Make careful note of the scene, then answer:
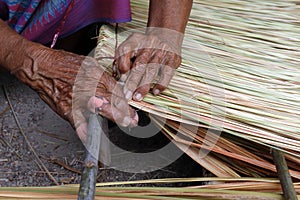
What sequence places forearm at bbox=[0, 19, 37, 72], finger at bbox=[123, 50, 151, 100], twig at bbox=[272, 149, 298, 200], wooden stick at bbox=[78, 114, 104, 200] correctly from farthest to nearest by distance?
forearm at bbox=[0, 19, 37, 72], finger at bbox=[123, 50, 151, 100], twig at bbox=[272, 149, 298, 200], wooden stick at bbox=[78, 114, 104, 200]

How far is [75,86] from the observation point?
1.34 m

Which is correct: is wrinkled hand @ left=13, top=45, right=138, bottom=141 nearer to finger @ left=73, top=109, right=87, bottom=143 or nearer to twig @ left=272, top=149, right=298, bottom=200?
finger @ left=73, top=109, right=87, bottom=143

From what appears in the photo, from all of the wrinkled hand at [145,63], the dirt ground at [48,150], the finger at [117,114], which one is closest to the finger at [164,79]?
the wrinkled hand at [145,63]

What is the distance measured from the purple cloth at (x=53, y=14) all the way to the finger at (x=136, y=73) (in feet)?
1.13

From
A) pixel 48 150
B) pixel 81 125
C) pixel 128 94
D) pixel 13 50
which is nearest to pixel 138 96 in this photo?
pixel 128 94

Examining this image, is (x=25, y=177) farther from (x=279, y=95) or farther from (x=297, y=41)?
(x=297, y=41)

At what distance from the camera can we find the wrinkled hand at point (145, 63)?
1318mm

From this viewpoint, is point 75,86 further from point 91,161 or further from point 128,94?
point 91,161

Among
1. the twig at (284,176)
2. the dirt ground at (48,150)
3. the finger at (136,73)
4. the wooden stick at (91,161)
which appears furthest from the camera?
the dirt ground at (48,150)

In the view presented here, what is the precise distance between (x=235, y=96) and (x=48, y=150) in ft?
2.34

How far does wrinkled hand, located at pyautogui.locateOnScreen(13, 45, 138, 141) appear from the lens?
1.29 meters

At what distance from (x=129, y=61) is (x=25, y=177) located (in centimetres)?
57

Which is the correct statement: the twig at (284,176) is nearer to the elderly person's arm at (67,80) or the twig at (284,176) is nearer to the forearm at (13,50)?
the elderly person's arm at (67,80)

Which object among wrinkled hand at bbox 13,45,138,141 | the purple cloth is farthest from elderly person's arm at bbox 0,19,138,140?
the purple cloth
